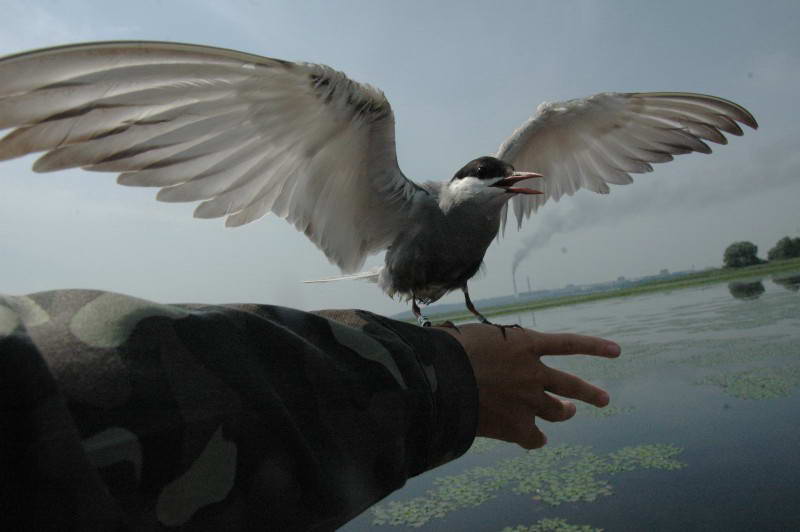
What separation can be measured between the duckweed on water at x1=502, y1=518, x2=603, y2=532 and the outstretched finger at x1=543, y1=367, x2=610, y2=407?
7.75ft

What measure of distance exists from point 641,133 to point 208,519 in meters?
3.23

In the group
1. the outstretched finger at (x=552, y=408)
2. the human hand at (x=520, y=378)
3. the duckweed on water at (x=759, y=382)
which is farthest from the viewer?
the duckweed on water at (x=759, y=382)

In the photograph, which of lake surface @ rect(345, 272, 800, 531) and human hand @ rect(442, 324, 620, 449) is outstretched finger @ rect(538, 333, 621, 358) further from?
lake surface @ rect(345, 272, 800, 531)

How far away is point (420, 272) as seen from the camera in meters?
2.72

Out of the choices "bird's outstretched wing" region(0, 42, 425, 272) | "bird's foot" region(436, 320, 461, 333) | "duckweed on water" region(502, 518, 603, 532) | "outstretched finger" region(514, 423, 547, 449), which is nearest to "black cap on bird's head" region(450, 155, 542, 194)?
"bird's outstretched wing" region(0, 42, 425, 272)

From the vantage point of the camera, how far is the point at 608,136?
125 inches

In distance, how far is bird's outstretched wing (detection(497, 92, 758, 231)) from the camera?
107 inches

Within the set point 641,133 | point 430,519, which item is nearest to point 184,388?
point 641,133

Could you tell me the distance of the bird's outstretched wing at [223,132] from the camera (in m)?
1.15

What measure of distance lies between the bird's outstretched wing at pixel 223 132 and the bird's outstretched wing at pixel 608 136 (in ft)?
3.60

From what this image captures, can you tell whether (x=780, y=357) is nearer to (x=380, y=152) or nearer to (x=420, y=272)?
(x=420, y=272)


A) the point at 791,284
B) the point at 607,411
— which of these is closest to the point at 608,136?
the point at 607,411

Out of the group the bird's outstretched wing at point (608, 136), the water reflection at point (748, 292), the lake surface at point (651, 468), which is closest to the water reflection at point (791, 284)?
the water reflection at point (748, 292)

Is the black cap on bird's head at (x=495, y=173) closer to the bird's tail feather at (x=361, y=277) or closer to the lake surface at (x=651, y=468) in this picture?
the bird's tail feather at (x=361, y=277)
